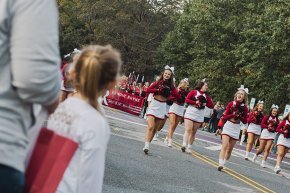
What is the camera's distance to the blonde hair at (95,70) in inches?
109

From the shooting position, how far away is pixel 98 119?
9.49 ft

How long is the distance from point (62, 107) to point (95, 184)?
18.0 inches

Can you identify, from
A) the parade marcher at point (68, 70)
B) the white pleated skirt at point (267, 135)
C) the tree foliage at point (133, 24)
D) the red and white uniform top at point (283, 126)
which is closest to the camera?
the parade marcher at point (68, 70)

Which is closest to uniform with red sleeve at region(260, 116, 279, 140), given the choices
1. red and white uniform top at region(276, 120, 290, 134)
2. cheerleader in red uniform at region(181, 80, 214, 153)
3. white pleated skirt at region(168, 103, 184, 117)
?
red and white uniform top at region(276, 120, 290, 134)

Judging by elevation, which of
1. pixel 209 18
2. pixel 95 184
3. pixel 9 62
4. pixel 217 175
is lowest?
pixel 217 175

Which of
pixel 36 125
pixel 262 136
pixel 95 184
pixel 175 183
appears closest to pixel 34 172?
pixel 36 125

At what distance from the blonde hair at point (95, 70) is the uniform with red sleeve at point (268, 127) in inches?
578

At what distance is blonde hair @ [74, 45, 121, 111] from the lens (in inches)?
109

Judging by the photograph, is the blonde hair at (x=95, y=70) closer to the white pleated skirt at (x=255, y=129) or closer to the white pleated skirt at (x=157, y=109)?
the white pleated skirt at (x=157, y=109)

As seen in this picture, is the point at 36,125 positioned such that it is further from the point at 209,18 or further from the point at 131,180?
the point at 209,18

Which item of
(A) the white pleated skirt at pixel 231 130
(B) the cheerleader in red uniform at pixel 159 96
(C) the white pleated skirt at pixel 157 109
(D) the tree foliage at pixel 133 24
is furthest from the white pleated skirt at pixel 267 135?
(D) the tree foliage at pixel 133 24

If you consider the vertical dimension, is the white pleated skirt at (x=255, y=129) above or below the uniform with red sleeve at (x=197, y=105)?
below

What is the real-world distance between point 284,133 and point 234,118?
340cm

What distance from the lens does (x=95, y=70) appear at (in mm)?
2768
